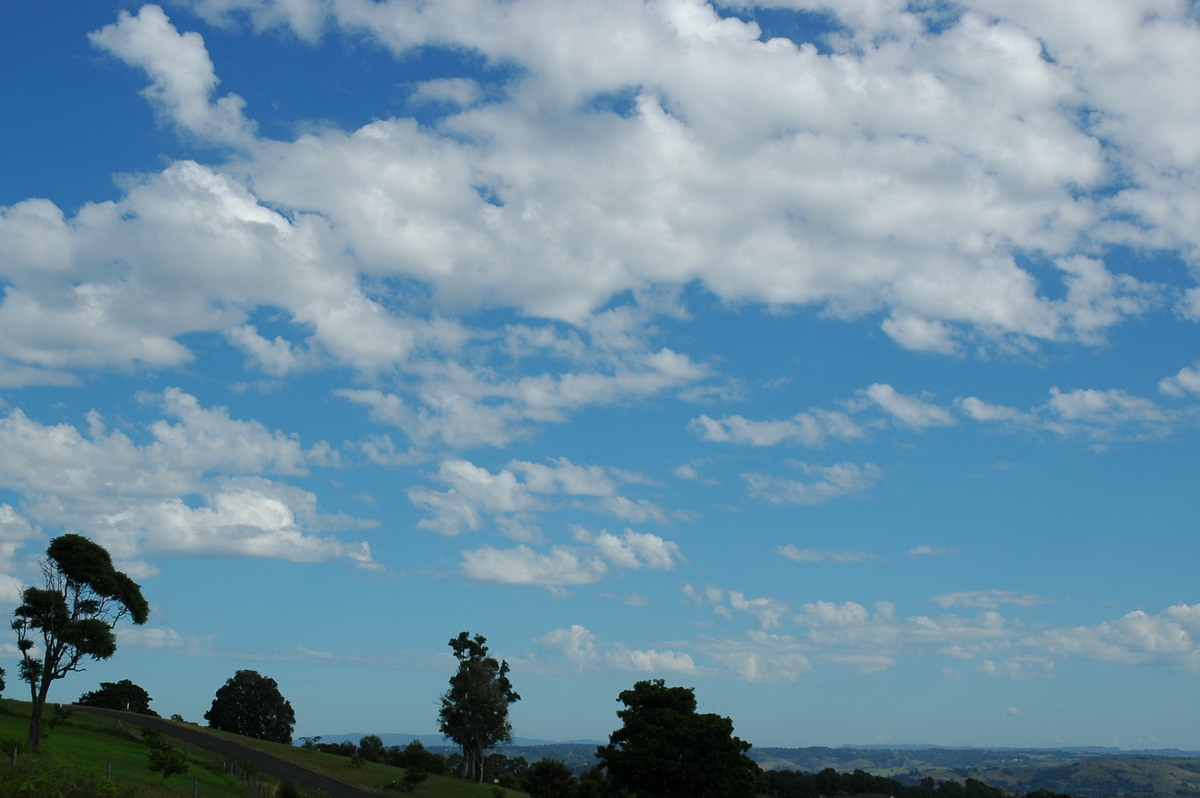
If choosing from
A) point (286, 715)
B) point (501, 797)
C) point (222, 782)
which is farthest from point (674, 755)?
point (286, 715)

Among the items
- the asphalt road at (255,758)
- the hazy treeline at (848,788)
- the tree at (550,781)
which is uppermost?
the asphalt road at (255,758)

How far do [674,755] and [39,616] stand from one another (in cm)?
4265

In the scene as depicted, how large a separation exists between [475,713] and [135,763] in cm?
4430

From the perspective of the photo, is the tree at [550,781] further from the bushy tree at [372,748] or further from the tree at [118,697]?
the tree at [118,697]

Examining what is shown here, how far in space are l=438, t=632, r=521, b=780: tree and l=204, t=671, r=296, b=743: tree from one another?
120 feet

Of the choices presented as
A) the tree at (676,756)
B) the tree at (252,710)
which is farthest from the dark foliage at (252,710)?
the tree at (676,756)

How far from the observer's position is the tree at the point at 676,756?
226 ft

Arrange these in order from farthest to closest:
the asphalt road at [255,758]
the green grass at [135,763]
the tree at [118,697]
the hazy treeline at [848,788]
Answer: the hazy treeline at [848,788] → the tree at [118,697] → the asphalt road at [255,758] → the green grass at [135,763]

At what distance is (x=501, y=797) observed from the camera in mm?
72500

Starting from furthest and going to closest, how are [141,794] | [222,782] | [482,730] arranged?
[482,730]
[222,782]
[141,794]

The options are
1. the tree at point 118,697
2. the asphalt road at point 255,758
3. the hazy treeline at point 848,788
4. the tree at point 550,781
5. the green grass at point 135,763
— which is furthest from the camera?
the hazy treeline at point 848,788

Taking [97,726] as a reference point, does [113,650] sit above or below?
above

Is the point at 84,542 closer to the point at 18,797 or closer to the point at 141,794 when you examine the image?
the point at 141,794

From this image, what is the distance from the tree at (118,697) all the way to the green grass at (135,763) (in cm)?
3629
